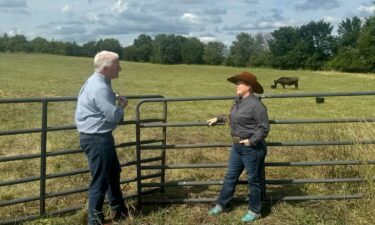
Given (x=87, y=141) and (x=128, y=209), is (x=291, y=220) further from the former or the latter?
(x=87, y=141)

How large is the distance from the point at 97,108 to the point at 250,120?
1.66m

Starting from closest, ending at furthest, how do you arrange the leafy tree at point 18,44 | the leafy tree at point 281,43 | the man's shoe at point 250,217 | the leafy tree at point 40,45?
the man's shoe at point 250,217
the leafy tree at point 281,43
the leafy tree at point 18,44
the leafy tree at point 40,45

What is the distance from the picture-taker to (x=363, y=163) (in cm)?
639

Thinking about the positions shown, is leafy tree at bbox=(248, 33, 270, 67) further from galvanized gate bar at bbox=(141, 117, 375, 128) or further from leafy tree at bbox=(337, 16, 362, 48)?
galvanized gate bar at bbox=(141, 117, 375, 128)

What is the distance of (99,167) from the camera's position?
534 centimetres

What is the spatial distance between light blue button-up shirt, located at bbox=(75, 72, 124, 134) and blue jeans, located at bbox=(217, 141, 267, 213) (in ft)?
4.95

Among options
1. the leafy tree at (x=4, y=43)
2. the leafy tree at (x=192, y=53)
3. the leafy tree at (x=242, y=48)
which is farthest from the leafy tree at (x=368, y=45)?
the leafy tree at (x=4, y=43)

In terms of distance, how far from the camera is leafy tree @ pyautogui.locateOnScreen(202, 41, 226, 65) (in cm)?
10925

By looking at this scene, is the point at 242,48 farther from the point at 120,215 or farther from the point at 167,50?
the point at 120,215

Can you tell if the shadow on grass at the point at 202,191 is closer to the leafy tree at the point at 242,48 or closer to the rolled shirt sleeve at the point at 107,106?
the rolled shirt sleeve at the point at 107,106

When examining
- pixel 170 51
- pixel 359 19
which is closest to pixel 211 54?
pixel 170 51

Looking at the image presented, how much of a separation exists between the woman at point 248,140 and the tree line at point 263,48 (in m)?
72.2

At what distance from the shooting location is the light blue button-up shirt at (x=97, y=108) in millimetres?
5082

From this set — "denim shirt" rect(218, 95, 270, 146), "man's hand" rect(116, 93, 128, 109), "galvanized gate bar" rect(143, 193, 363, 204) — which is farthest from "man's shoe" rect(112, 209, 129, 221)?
"denim shirt" rect(218, 95, 270, 146)
